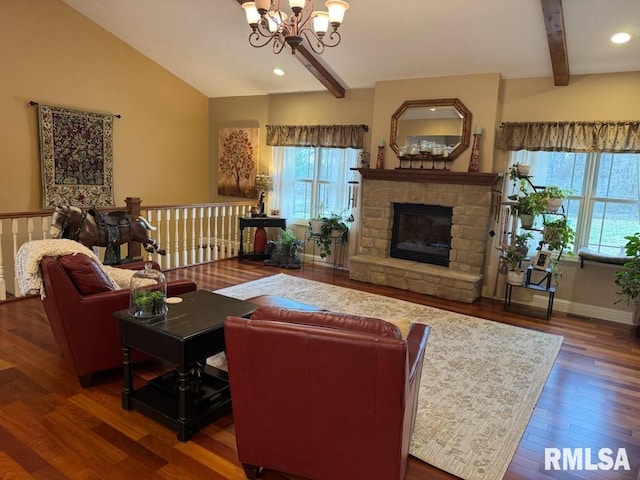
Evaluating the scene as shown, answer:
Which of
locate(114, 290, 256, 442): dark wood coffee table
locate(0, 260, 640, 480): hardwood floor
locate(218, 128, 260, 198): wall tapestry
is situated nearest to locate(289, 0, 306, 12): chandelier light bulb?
locate(114, 290, 256, 442): dark wood coffee table

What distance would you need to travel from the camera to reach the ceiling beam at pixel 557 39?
373 cm

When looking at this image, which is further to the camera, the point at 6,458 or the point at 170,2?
the point at 170,2

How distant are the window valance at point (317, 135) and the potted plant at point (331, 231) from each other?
106 centimetres

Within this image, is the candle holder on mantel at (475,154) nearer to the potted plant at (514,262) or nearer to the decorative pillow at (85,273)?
the potted plant at (514,262)

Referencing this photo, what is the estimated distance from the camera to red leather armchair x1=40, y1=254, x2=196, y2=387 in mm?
2701

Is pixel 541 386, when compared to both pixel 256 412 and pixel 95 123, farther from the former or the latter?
pixel 95 123

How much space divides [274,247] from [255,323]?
5.04 m

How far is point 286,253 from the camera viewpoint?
657 cm

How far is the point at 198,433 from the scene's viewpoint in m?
2.42

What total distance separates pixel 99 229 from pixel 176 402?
2298 millimetres

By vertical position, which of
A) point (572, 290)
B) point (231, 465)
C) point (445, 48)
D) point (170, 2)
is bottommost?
point (231, 465)

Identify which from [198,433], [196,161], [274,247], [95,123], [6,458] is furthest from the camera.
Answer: [196,161]

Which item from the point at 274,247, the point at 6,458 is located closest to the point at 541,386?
the point at 6,458

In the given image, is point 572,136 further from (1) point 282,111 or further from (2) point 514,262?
(1) point 282,111
